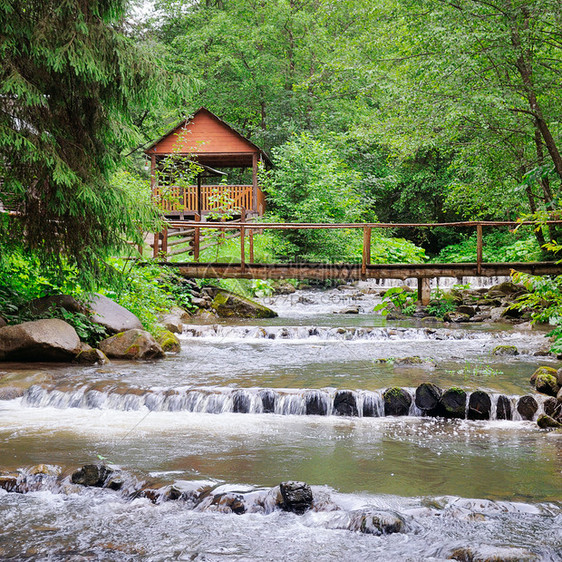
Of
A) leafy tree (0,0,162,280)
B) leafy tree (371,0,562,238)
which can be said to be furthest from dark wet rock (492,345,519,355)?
leafy tree (0,0,162,280)

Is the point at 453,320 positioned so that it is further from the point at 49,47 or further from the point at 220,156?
the point at 220,156

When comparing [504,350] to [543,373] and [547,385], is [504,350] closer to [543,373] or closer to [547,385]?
[543,373]

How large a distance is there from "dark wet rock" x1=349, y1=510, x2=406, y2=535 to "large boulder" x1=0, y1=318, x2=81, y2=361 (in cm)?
612

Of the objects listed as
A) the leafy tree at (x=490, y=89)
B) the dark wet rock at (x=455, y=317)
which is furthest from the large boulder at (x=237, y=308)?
the leafy tree at (x=490, y=89)

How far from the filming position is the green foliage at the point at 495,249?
23048mm

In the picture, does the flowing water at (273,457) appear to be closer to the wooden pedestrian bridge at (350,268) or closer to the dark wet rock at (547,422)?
the dark wet rock at (547,422)

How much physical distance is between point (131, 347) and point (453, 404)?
5241mm

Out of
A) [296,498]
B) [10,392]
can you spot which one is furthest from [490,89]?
[296,498]

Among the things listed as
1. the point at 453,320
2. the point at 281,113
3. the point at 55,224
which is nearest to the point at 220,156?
the point at 281,113

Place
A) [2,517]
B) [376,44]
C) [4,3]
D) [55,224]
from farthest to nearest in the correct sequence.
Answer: [376,44]
[55,224]
[4,3]
[2,517]

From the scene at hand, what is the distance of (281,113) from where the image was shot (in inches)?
1142

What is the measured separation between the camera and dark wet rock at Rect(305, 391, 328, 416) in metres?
7.13

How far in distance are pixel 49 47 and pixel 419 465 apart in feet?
19.6

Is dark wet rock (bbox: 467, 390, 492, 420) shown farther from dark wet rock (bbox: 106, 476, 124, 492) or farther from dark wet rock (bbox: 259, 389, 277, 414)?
dark wet rock (bbox: 106, 476, 124, 492)
